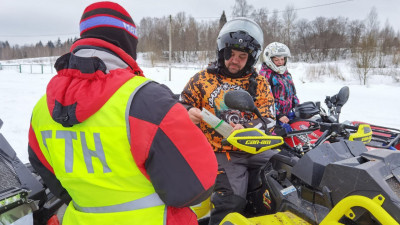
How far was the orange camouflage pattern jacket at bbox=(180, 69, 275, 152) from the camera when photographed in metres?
2.39

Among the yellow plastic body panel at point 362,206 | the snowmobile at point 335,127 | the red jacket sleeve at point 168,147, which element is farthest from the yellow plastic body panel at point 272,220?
the snowmobile at point 335,127

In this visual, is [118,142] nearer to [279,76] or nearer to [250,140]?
[250,140]

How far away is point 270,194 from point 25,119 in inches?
288

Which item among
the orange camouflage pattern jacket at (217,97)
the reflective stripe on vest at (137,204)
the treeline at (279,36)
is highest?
the treeline at (279,36)

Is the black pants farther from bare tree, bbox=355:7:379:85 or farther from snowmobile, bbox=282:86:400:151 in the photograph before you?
bare tree, bbox=355:7:379:85

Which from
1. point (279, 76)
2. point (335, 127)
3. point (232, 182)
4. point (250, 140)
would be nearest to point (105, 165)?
point (250, 140)

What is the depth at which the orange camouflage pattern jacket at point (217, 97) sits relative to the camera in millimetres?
2391

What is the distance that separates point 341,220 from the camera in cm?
126

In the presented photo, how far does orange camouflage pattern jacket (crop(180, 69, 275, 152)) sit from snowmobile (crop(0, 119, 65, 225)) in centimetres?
126

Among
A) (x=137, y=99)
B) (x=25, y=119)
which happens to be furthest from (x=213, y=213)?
(x=25, y=119)

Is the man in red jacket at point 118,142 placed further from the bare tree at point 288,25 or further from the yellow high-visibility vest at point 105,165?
the bare tree at point 288,25

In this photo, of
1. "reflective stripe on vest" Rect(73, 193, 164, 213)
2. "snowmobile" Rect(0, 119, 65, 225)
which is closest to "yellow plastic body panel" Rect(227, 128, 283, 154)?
"reflective stripe on vest" Rect(73, 193, 164, 213)

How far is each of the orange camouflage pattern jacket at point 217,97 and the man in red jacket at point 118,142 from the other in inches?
46.1

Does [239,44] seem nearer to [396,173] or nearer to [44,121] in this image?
[396,173]
